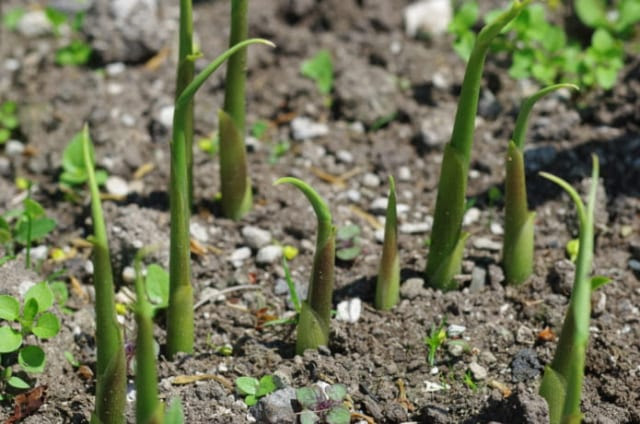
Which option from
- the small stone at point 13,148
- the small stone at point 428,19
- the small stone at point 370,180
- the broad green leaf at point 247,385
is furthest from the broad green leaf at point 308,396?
the small stone at point 428,19

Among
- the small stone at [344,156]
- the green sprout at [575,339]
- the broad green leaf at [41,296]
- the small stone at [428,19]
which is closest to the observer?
the green sprout at [575,339]

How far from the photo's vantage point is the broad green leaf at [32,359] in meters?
2.05

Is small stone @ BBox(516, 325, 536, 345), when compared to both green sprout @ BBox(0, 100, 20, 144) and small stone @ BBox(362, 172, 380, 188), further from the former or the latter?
green sprout @ BBox(0, 100, 20, 144)

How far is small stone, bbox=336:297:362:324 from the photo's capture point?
7.48 feet

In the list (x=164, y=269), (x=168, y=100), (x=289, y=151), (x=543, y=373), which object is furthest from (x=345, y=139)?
(x=543, y=373)

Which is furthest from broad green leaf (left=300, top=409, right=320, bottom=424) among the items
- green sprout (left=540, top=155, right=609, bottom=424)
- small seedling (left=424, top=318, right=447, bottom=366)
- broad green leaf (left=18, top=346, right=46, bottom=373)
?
broad green leaf (left=18, top=346, right=46, bottom=373)

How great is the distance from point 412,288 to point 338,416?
1.57ft

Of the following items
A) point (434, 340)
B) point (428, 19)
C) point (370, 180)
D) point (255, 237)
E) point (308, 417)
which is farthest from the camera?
point (428, 19)

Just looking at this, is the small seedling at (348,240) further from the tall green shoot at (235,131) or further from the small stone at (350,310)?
the tall green shoot at (235,131)

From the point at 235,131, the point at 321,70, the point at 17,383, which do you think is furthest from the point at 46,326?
the point at 321,70

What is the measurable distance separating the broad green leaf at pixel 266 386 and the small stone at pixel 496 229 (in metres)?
0.84

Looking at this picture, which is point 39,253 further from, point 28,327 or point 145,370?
point 145,370

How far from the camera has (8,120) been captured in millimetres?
3008

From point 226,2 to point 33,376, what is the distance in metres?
1.80
